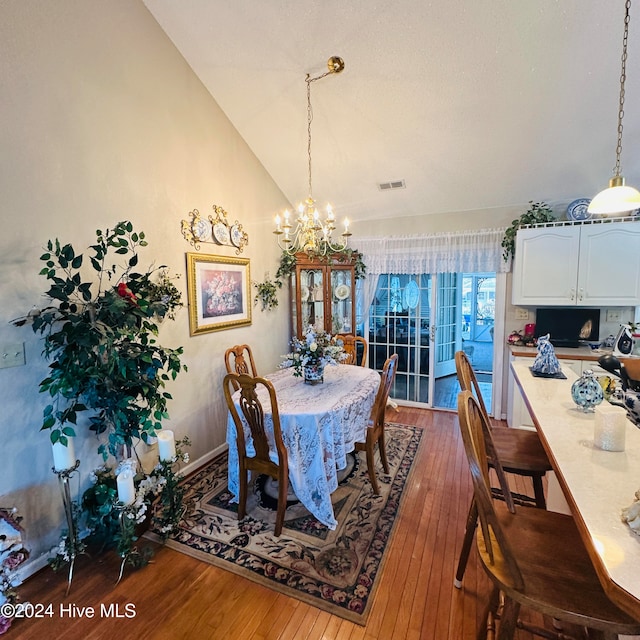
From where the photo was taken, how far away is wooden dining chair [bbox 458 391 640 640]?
968 mm

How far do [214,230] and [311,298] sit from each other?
5.37 ft

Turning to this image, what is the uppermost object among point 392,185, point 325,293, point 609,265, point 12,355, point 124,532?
point 392,185

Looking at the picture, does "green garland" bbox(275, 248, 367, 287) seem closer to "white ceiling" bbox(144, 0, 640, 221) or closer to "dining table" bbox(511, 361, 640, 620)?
"white ceiling" bbox(144, 0, 640, 221)

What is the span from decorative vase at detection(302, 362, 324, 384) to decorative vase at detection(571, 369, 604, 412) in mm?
1658

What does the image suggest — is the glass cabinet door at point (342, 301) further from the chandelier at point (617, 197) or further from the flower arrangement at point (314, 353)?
the chandelier at point (617, 197)

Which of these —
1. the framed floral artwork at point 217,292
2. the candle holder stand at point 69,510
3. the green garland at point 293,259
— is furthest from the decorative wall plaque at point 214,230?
the candle holder stand at point 69,510

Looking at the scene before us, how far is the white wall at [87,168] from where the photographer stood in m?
1.82

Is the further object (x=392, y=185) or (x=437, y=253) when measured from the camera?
(x=437, y=253)

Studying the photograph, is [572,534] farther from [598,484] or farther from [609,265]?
[609,265]

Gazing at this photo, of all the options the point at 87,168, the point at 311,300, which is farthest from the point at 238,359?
the point at 87,168

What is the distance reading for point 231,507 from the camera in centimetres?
246

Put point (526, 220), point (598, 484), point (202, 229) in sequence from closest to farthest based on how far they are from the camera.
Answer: point (598, 484)
point (202, 229)
point (526, 220)

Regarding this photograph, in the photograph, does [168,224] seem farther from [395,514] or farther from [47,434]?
[395,514]

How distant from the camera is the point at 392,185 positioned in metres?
3.85
